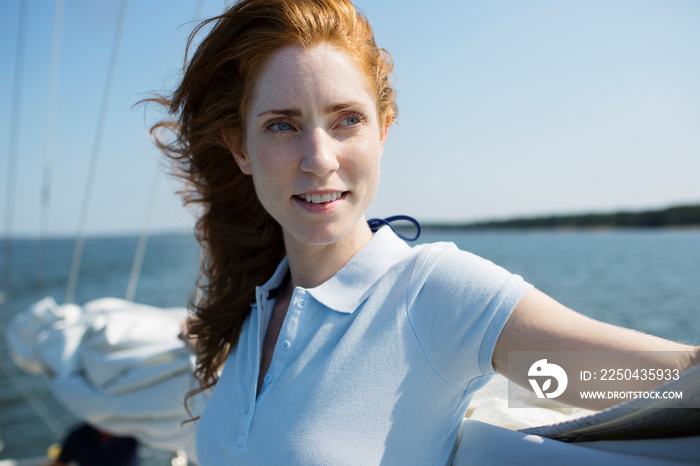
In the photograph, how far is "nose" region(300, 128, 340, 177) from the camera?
1.15 m

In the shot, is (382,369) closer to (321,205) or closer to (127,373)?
(321,205)

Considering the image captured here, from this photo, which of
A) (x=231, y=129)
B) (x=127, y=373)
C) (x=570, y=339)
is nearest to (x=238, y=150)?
(x=231, y=129)

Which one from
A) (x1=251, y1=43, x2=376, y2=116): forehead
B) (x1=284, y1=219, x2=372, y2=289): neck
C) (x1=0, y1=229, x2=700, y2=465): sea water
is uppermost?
(x1=251, y1=43, x2=376, y2=116): forehead

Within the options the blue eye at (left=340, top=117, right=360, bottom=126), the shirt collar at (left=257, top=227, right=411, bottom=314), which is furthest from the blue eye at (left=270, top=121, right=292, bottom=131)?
the shirt collar at (left=257, top=227, right=411, bottom=314)

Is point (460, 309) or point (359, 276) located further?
point (359, 276)

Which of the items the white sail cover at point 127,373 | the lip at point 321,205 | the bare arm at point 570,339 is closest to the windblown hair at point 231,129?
the lip at point 321,205

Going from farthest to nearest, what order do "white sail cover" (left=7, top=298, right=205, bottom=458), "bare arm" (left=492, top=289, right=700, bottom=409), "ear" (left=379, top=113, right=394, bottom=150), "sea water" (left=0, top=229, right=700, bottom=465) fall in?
1. "sea water" (left=0, top=229, right=700, bottom=465)
2. "white sail cover" (left=7, top=298, right=205, bottom=458)
3. "ear" (left=379, top=113, right=394, bottom=150)
4. "bare arm" (left=492, top=289, right=700, bottom=409)

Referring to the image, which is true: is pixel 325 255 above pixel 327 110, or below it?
below

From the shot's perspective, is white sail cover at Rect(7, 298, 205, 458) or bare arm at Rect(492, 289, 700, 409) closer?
bare arm at Rect(492, 289, 700, 409)

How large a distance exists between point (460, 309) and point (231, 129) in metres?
0.90

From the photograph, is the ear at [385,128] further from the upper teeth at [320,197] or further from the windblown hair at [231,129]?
the upper teeth at [320,197]

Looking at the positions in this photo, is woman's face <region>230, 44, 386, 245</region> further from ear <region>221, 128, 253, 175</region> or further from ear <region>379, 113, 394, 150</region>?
ear <region>221, 128, 253, 175</region>

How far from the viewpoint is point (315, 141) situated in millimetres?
1156

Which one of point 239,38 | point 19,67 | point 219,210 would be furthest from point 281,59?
point 19,67
